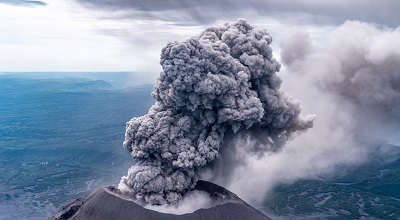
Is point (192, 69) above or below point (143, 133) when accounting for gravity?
above

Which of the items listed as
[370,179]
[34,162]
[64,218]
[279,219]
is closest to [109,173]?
[34,162]

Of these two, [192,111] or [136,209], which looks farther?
[192,111]

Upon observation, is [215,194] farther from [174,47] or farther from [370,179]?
[370,179]

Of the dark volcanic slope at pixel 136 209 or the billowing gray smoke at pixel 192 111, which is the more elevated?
the billowing gray smoke at pixel 192 111

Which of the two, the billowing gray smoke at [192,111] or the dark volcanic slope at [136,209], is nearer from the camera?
the dark volcanic slope at [136,209]

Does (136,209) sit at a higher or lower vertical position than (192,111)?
lower
